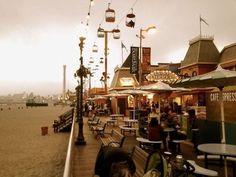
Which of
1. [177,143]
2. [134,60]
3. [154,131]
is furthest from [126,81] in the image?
[154,131]

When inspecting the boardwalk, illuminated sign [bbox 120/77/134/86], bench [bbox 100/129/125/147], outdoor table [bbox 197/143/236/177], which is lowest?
the boardwalk

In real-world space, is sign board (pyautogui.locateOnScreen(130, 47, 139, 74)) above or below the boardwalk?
above

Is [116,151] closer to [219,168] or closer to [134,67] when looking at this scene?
[219,168]

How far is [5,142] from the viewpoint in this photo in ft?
75.0

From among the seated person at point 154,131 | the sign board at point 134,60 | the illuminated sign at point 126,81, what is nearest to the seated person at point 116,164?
the seated person at point 154,131

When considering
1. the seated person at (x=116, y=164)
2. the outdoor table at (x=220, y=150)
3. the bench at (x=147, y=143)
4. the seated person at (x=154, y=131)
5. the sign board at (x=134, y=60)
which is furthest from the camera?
the sign board at (x=134, y=60)

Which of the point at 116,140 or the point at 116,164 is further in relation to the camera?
the point at 116,140

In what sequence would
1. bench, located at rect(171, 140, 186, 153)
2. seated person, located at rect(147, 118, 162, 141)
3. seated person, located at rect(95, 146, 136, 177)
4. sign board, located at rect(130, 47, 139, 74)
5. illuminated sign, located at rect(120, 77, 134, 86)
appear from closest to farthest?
1. seated person, located at rect(95, 146, 136, 177)
2. seated person, located at rect(147, 118, 162, 141)
3. bench, located at rect(171, 140, 186, 153)
4. sign board, located at rect(130, 47, 139, 74)
5. illuminated sign, located at rect(120, 77, 134, 86)

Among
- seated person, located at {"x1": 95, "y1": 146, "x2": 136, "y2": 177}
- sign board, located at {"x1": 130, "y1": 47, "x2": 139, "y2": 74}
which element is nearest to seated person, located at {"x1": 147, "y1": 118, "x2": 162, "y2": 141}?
seated person, located at {"x1": 95, "y1": 146, "x2": 136, "y2": 177}

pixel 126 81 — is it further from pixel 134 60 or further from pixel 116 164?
pixel 116 164

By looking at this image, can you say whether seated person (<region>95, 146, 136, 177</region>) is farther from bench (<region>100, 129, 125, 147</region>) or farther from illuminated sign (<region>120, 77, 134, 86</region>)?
illuminated sign (<region>120, 77, 134, 86</region>)

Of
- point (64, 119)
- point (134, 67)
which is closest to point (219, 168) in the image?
point (134, 67)

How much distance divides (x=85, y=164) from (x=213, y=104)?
5535 mm

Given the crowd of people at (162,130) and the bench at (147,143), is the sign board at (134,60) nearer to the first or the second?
the crowd of people at (162,130)
